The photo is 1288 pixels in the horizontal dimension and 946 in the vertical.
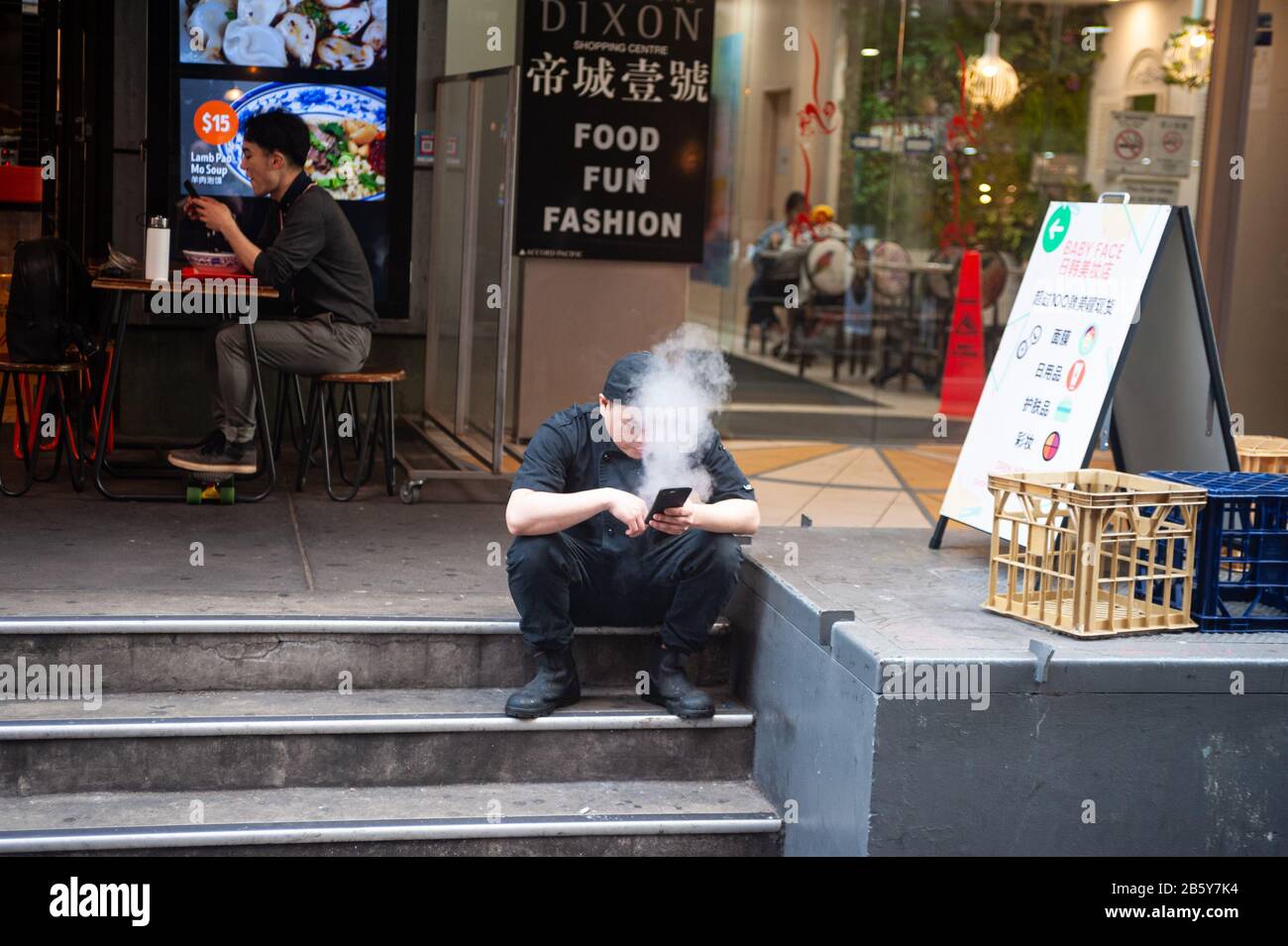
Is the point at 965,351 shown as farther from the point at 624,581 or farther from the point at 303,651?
the point at 303,651

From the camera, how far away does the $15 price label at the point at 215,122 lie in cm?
677

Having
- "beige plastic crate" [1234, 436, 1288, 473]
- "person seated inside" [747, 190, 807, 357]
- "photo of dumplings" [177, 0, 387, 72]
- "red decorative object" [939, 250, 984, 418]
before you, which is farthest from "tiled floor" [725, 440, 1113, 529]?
"photo of dumplings" [177, 0, 387, 72]

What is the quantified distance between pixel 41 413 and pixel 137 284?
30.1 inches

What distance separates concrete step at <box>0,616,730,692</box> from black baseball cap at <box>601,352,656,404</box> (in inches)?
30.3

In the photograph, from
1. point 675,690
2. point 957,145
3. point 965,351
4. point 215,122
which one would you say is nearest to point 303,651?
point 675,690

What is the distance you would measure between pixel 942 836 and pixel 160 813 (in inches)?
75.5

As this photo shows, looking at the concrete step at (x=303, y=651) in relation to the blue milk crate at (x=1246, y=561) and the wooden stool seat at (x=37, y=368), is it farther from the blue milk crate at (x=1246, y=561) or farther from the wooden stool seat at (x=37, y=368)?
the wooden stool seat at (x=37, y=368)

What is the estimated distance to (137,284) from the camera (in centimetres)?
551

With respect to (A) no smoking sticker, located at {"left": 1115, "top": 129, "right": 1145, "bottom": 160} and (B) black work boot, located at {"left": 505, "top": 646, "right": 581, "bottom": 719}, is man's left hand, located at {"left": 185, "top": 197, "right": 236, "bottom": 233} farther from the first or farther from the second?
(A) no smoking sticker, located at {"left": 1115, "top": 129, "right": 1145, "bottom": 160}

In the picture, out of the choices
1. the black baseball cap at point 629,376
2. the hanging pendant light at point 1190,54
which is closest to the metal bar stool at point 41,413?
the black baseball cap at point 629,376

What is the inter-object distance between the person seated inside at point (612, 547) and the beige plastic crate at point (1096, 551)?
714mm

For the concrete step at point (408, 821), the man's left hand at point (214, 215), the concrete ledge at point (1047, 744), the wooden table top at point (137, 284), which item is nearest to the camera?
the concrete ledge at point (1047, 744)

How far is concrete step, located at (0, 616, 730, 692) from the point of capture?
159 inches
